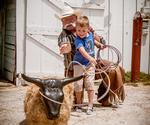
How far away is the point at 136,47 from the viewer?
9.87 m

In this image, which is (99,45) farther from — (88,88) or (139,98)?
(139,98)

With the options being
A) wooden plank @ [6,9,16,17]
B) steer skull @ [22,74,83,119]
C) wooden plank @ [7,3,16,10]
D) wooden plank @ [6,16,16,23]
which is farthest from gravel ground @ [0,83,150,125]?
wooden plank @ [7,3,16,10]

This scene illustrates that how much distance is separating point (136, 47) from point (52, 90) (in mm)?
5351

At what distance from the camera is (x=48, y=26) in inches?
366

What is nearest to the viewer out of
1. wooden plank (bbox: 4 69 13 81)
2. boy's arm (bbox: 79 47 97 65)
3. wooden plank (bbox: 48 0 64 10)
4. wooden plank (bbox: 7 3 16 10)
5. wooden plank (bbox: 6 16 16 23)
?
boy's arm (bbox: 79 47 97 65)

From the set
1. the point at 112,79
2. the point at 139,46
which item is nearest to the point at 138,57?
the point at 139,46

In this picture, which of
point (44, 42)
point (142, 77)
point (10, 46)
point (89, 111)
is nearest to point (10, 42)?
point (10, 46)

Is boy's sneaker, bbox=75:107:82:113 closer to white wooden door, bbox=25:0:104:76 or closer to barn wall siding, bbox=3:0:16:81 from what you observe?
white wooden door, bbox=25:0:104:76

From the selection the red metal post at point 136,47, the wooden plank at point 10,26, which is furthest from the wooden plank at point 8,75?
the red metal post at point 136,47

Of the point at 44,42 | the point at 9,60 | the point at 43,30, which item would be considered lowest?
the point at 9,60

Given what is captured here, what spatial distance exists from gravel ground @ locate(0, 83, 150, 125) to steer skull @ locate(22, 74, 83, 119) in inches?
46.8

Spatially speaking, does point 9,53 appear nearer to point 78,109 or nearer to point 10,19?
point 10,19

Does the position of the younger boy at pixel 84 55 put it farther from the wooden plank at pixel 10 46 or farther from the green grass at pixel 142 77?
the green grass at pixel 142 77

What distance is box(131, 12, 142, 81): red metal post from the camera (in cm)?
982
